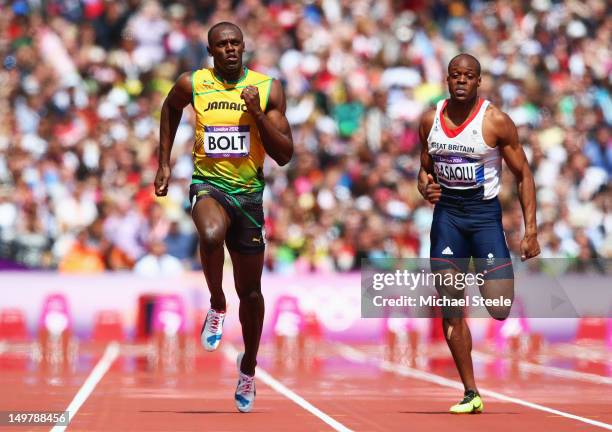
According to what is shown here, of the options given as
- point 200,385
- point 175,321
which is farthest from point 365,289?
point 200,385

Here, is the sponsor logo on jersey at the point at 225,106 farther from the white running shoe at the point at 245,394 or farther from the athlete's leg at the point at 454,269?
the white running shoe at the point at 245,394

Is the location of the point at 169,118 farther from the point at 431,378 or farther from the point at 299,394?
the point at 431,378

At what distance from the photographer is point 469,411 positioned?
11859 mm

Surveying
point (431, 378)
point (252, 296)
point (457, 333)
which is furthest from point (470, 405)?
point (431, 378)

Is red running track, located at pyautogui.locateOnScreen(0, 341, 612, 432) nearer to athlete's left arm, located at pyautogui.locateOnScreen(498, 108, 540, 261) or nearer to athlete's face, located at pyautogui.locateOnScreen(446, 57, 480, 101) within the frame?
athlete's left arm, located at pyautogui.locateOnScreen(498, 108, 540, 261)

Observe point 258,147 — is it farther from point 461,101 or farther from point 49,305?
point 49,305

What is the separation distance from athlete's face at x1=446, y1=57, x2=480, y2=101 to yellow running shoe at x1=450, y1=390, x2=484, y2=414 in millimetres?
2232

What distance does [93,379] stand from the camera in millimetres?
15578

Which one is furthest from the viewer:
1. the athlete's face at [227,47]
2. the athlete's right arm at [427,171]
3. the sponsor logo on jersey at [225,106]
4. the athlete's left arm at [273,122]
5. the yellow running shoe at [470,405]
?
the athlete's right arm at [427,171]

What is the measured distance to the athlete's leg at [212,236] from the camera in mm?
11219

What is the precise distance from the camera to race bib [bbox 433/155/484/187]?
12.0m

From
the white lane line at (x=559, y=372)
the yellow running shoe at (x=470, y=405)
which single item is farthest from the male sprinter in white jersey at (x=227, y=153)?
the white lane line at (x=559, y=372)

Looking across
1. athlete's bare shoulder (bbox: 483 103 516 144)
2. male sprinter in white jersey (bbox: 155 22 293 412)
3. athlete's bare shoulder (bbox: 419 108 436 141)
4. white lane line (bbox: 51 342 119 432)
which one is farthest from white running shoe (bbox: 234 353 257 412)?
athlete's bare shoulder (bbox: 483 103 516 144)

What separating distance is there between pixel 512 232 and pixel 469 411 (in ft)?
37.7
